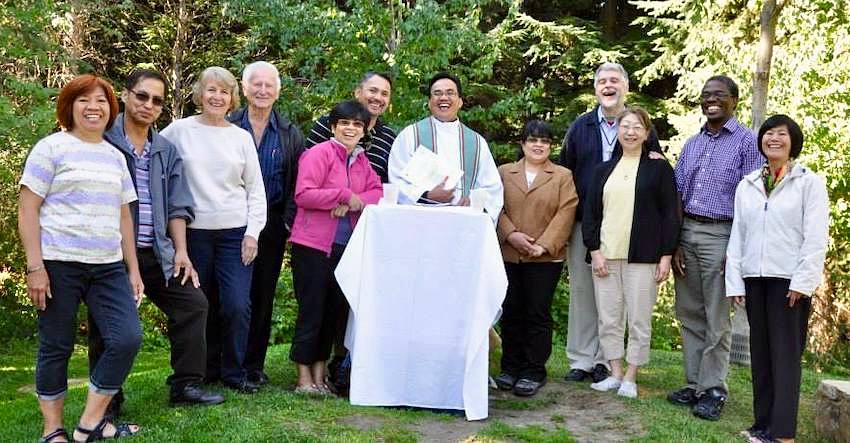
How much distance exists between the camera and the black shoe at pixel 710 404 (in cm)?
483

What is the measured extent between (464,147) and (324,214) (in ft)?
3.54

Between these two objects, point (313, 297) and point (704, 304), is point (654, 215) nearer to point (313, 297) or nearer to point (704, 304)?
point (704, 304)

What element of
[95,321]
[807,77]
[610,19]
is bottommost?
[95,321]

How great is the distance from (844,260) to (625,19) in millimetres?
7182

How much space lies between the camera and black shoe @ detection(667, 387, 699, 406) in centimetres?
511

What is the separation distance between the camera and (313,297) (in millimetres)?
4605

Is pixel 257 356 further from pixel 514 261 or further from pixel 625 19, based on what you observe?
pixel 625 19

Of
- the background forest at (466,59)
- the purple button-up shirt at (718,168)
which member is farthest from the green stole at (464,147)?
the background forest at (466,59)

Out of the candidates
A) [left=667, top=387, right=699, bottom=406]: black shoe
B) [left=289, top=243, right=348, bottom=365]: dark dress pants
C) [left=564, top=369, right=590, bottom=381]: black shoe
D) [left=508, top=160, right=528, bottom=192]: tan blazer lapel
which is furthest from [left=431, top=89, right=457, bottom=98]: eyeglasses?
[left=667, top=387, right=699, bottom=406]: black shoe

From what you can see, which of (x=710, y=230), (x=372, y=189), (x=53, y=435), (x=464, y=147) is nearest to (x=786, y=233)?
(x=710, y=230)

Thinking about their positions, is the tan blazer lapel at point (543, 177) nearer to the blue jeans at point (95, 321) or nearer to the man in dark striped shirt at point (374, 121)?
the man in dark striped shirt at point (374, 121)

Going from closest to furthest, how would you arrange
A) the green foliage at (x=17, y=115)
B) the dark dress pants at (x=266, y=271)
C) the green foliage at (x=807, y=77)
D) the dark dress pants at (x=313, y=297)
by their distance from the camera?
the dark dress pants at (x=313, y=297), the dark dress pants at (x=266, y=271), the green foliage at (x=17, y=115), the green foliage at (x=807, y=77)

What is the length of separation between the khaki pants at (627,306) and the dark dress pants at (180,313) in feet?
8.29

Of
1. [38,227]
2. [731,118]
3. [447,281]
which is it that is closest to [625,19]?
[731,118]
